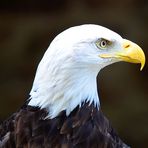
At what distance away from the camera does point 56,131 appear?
450 centimetres

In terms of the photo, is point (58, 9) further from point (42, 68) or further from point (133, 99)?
point (42, 68)

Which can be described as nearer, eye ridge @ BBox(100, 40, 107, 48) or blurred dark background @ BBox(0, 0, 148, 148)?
eye ridge @ BBox(100, 40, 107, 48)

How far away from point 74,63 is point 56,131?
431mm

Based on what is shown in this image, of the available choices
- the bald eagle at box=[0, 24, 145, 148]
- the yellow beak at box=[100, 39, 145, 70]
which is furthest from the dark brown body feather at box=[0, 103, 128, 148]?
the yellow beak at box=[100, 39, 145, 70]

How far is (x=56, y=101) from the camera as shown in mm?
4488

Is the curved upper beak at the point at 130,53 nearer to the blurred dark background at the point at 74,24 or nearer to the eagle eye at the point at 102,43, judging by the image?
the eagle eye at the point at 102,43

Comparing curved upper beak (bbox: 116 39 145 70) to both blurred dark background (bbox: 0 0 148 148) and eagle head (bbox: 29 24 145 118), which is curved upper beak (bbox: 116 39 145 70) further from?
blurred dark background (bbox: 0 0 148 148)

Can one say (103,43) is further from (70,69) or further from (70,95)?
(70,95)

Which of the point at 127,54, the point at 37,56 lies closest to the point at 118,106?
the point at 37,56

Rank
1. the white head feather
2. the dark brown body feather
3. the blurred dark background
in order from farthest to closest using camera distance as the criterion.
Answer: the blurred dark background
the dark brown body feather
the white head feather

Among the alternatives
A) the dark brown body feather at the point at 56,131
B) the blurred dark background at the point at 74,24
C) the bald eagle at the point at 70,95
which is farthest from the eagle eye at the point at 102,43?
the blurred dark background at the point at 74,24

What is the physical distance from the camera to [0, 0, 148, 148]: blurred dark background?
7625mm

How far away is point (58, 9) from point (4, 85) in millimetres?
1014

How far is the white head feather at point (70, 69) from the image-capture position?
172 inches
